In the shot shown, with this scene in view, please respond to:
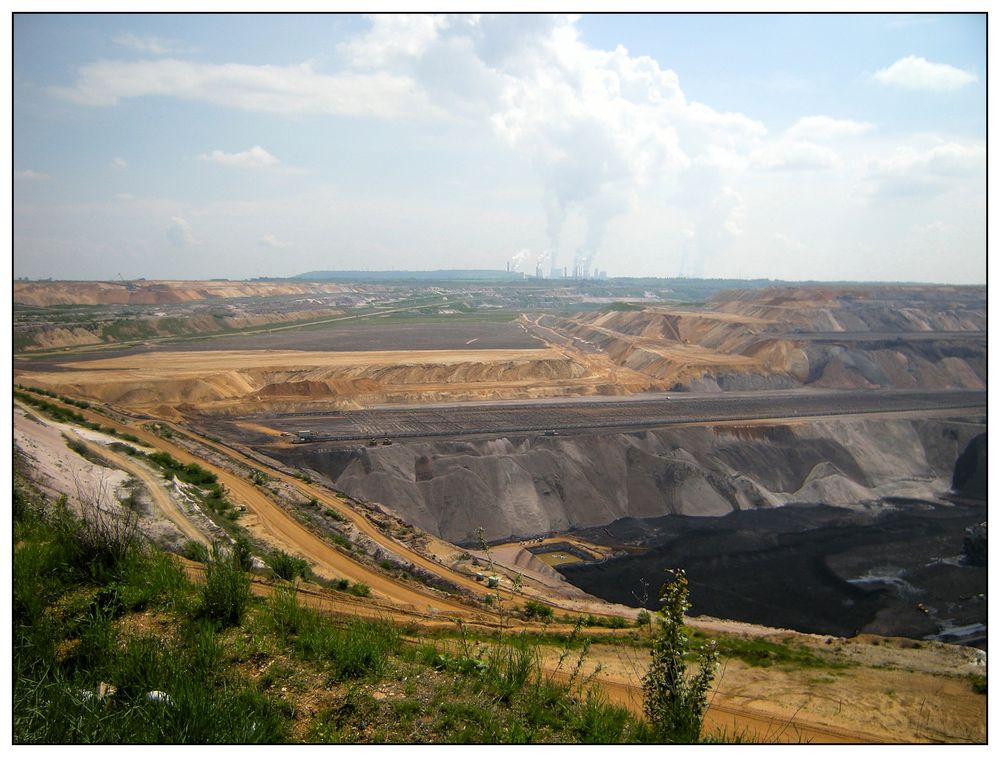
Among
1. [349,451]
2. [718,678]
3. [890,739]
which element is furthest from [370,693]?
[349,451]

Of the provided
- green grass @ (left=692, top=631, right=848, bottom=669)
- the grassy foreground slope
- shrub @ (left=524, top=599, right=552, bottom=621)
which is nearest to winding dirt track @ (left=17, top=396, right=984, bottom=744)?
shrub @ (left=524, top=599, right=552, bottom=621)

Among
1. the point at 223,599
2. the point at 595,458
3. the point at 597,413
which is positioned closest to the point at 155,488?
the point at 223,599

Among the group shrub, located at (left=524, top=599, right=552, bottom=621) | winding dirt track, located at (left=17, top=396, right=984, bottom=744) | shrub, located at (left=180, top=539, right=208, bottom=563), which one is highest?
shrub, located at (left=180, top=539, right=208, bottom=563)

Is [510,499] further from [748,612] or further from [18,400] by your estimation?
[18,400]

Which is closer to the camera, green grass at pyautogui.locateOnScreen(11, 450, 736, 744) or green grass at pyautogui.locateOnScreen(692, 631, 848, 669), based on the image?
green grass at pyautogui.locateOnScreen(11, 450, 736, 744)

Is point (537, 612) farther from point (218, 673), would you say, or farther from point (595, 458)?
point (595, 458)

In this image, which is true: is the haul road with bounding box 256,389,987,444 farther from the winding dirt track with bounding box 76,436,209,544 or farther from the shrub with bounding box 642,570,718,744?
the shrub with bounding box 642,570,718,744
